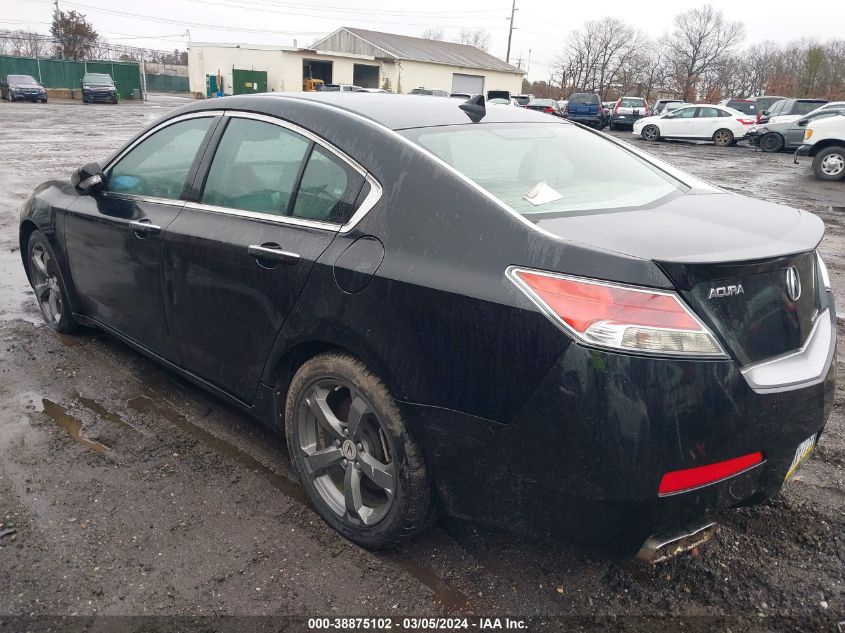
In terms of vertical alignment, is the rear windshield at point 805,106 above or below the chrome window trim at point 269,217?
above

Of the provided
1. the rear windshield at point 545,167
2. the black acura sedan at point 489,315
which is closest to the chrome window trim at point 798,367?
the black acura sedan at point 489,315

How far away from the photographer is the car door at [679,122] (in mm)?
26500

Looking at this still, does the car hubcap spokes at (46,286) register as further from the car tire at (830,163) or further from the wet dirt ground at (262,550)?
the car tire at (830,163)

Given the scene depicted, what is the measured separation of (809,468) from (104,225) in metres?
3.86

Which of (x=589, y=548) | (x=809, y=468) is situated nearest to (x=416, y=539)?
(x=589, y=548)

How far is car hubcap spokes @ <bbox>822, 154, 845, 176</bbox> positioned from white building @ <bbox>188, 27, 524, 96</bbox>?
36.6 meters

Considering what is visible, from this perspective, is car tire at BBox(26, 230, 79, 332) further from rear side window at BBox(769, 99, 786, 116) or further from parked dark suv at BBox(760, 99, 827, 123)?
rear side window at BBox(769, 99, 786, 116)

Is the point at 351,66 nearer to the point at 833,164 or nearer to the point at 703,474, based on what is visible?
the point at 833,164

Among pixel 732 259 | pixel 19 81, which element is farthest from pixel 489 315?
pixel 19 81

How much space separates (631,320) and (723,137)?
90.9 ft

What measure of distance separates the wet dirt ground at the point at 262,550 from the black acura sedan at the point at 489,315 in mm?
235

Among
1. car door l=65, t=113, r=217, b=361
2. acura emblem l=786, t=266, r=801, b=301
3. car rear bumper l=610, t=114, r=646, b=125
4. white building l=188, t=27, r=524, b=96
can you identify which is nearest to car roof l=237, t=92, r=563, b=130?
car door l=65, t=113, r=217, b=361

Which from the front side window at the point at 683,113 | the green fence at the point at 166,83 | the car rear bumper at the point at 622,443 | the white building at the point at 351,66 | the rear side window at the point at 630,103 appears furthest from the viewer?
the green fence at the point at 166,83

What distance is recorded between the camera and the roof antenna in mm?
3007
